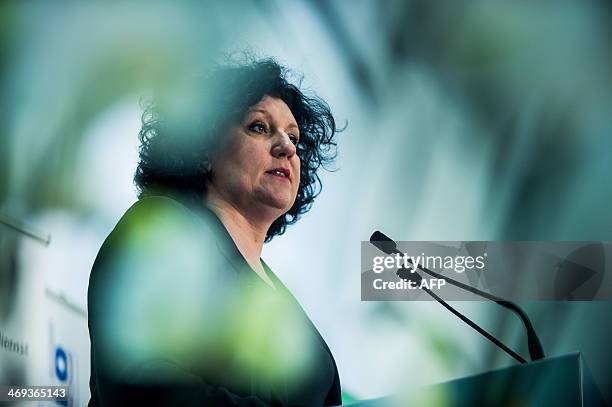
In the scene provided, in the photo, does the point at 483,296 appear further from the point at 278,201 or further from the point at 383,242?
the point at 278,201

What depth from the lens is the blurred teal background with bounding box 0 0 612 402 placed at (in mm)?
2027

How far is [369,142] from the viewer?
2133 millimetres

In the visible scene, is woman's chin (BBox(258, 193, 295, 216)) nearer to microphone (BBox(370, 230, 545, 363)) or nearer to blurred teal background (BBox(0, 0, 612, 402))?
blurred teal background (BBox(0, 0, 612, 402))

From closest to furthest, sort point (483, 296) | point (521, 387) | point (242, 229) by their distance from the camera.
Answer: point (521, 387) < point (483, 296) < point (242, 229)

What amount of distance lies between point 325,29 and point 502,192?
0.62 meters

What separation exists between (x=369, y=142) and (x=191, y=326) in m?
0.64

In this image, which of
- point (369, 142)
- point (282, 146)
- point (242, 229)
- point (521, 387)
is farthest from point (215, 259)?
point (521, 387)

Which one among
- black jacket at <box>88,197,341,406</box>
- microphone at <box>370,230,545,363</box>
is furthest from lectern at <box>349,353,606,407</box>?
black jacket at <box>88,197,341,406</box>

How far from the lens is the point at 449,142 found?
2.11 m

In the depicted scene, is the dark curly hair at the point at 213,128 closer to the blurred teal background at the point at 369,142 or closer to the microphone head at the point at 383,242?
the blurred teal background at the point at 369,142

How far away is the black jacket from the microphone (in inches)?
10.2

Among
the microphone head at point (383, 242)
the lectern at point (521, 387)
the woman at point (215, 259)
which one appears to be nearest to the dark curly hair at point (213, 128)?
the woman at point (215, 259)

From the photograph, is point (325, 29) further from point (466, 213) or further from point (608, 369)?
point (608, 369)

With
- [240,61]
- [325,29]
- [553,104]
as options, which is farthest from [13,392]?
[553,104]
